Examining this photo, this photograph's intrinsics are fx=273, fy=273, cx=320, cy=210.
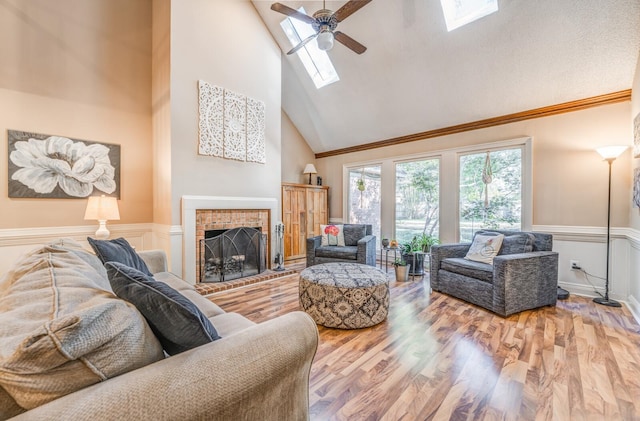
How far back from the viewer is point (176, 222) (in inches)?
139

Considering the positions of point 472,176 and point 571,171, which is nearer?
point 571,171

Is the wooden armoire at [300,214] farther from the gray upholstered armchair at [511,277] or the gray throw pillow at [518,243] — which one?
the gray throw pillow at [518,243]

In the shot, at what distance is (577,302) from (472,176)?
2.06m

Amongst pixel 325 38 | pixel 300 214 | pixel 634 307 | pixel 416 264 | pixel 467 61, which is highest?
pixel 467 61

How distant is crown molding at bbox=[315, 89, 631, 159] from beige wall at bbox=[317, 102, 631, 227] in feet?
0.21

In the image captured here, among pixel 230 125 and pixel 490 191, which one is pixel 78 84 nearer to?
pixel 230 125

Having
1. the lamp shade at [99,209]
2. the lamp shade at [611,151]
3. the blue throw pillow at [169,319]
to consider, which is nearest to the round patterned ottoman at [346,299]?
the blue throw pillow at [169,319]

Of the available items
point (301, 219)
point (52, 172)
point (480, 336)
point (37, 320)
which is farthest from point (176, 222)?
point (480, 336)

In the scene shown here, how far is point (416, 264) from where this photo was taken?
14.2ft

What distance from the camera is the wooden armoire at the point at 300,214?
5.23 m

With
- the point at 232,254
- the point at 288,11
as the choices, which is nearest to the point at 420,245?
the point at 232,254

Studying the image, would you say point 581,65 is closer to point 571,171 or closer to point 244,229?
point 571,171

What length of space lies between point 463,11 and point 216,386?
4302 mm

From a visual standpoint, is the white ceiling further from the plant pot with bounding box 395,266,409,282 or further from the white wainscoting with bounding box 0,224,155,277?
the white wainscoting with bounding box 0,224,155,277
